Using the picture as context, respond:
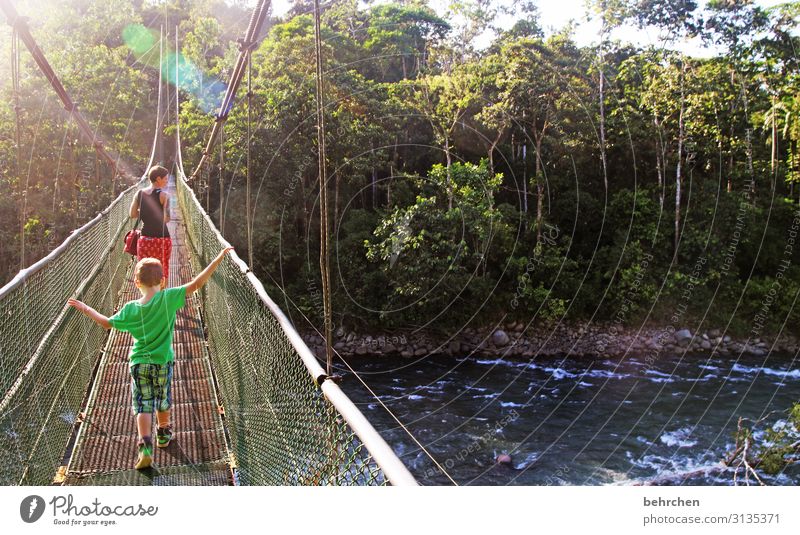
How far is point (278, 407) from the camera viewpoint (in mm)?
1770

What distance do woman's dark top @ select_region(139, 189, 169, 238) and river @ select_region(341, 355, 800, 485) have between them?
5.24 metres

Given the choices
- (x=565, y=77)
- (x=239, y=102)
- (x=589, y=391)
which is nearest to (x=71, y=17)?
(x=239, y=102)

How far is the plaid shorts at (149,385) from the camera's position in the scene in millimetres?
1858

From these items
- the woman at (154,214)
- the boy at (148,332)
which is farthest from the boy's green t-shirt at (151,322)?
the woman at (154,214)

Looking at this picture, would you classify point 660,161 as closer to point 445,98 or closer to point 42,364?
point 445,98

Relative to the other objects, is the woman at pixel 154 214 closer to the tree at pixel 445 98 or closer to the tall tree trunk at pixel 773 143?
the tall tree trunk at pixel 773 143

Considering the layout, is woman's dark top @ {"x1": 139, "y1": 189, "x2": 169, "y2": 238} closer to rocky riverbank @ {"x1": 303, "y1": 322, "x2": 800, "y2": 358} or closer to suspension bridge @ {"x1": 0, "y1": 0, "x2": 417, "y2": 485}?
suspension bridge @ {"x1": 0, "y1": 0, "x2": 417, "y2": 485}

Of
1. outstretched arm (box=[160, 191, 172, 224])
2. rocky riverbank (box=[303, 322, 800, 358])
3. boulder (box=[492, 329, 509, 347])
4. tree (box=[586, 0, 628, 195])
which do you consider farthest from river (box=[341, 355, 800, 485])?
outstretched arm (box=[160, 191, 172, 224])

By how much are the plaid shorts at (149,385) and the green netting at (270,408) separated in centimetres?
23

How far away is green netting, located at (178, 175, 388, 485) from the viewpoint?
52.1 inches

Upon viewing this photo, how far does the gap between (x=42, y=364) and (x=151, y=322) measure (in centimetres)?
31

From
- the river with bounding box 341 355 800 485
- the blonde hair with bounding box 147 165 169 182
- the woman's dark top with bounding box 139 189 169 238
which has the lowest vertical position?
the river with bounding box 341 355 800 485
